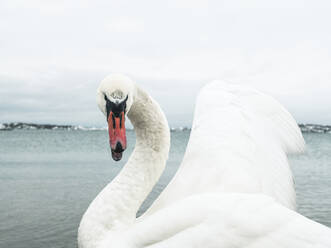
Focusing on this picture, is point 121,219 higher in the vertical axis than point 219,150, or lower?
lower

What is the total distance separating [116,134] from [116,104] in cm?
26

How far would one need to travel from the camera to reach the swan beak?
3396mm

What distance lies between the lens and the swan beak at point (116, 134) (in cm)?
340

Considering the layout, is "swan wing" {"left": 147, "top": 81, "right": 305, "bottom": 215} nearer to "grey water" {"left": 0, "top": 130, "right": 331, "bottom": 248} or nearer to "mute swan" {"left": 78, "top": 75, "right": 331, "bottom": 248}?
"mute swan" {"left": 78, "top": 75, "right": 331, "bottom": 248}

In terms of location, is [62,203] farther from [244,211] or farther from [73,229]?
[244,211]

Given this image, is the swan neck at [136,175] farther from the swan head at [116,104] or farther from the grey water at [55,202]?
the grey water at [55,202]

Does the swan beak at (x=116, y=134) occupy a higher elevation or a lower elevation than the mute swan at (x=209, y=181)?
higher

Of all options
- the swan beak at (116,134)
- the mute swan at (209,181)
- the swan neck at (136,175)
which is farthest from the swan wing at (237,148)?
the swan beak at (116,134)

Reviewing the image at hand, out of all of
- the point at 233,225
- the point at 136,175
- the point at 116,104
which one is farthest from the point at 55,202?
the point at 233,225

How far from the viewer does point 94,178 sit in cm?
1939

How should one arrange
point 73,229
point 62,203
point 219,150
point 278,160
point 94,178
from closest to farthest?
1. point 219,150
2. point 278,160
3. point 73,229
4. point 62,203
5. point 94,178

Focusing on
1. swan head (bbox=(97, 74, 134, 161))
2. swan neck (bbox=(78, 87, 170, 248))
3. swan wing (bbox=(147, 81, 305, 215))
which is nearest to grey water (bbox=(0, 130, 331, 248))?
swan wing (bbox=(147, 81, 305, 215))

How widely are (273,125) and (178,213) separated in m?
2.34

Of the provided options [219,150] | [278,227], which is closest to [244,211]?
[278,227]
